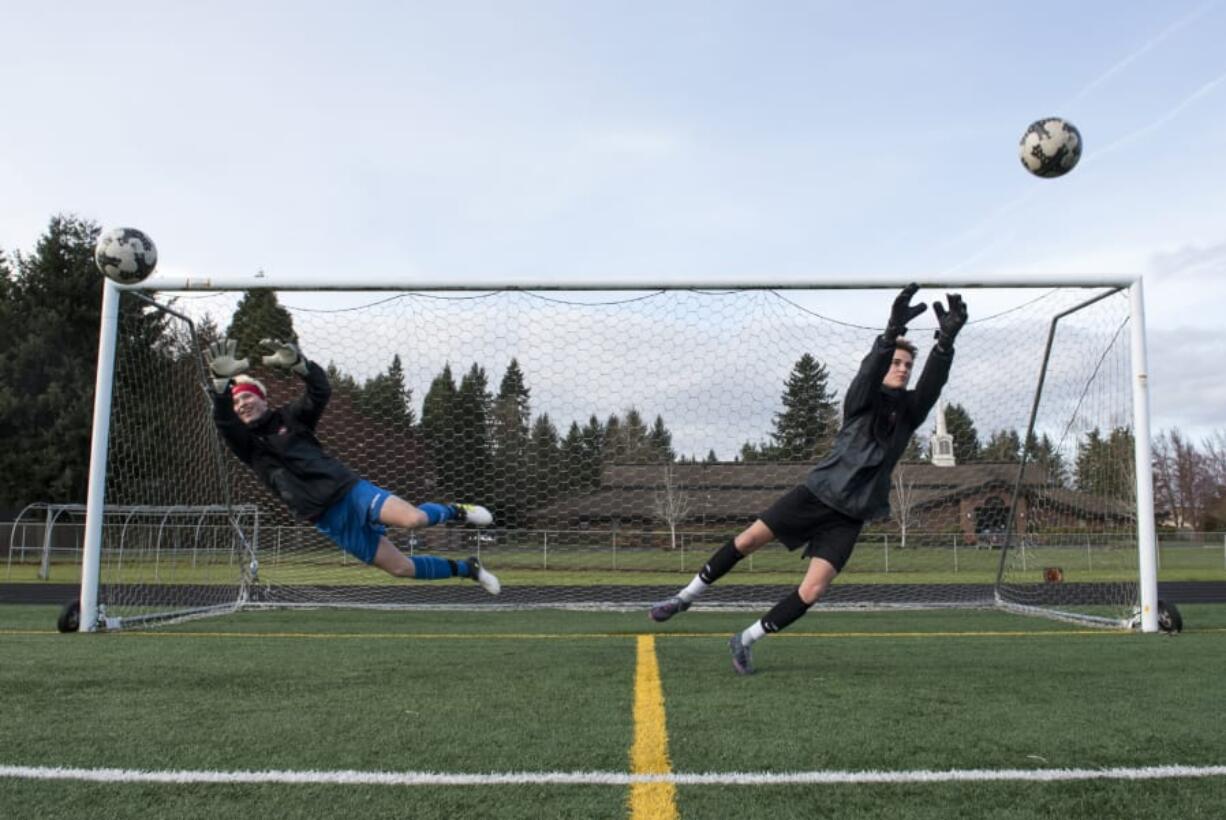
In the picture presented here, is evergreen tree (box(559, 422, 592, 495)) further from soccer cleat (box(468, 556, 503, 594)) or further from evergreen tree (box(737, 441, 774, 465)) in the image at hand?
soccer cleat (box(468, 556, 503, 594))

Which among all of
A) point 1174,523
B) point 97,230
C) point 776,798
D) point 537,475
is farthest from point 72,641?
point 1174,523

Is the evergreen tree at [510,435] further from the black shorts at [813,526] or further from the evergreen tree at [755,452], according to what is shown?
the black shorts at [813,526]

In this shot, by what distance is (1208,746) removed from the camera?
140 inches

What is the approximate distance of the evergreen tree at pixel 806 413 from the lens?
10.1 m

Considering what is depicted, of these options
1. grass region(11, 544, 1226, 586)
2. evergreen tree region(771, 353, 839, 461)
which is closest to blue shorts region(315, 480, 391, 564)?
grass region(11, 544, 1226, 586)

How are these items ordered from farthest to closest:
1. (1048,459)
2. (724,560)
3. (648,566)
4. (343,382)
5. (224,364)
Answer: (648,566) → (343,382) → (1048,459) → (724,560) → (224,364)

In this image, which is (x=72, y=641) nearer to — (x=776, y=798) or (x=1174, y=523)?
(x=776, y=798)

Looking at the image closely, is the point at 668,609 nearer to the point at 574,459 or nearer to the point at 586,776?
the point at 586,776

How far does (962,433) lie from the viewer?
1030 cm

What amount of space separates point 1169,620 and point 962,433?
3118mm

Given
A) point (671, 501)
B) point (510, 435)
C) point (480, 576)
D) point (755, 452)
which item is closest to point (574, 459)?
point (510, 435)

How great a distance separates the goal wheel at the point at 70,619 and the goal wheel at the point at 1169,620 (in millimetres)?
10422

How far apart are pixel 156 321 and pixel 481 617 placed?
5259mm

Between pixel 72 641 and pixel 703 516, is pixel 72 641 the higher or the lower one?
the lower one
